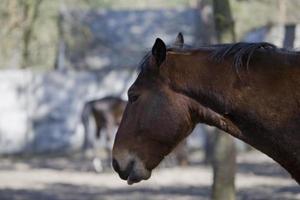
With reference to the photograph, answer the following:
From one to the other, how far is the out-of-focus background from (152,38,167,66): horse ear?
4.84 m

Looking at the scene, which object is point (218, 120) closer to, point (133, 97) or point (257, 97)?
point (257, 97)

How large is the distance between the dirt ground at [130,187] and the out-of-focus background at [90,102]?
0.07 feet

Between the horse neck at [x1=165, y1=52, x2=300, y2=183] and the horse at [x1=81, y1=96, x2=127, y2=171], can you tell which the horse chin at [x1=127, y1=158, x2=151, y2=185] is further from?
the horse at [x1=81, y1=96, x2=127, y2=171]

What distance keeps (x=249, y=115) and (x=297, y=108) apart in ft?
0.90

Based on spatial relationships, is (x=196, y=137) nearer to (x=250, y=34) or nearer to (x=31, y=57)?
(x=250, y=34)

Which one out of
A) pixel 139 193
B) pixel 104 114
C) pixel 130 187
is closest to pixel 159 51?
pixel 139 193

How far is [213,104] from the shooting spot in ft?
14.1

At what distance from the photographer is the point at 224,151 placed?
9133 millimetres

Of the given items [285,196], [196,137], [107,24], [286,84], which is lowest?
[196,137]

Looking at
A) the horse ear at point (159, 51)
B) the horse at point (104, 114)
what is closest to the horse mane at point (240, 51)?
the horse ear at point (159, 51)

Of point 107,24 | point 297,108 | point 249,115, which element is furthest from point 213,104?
point 107,24

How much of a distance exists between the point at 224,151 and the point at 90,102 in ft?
43.2

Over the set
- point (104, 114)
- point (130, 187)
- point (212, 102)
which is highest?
point (212, 102)

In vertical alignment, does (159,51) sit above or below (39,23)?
above
